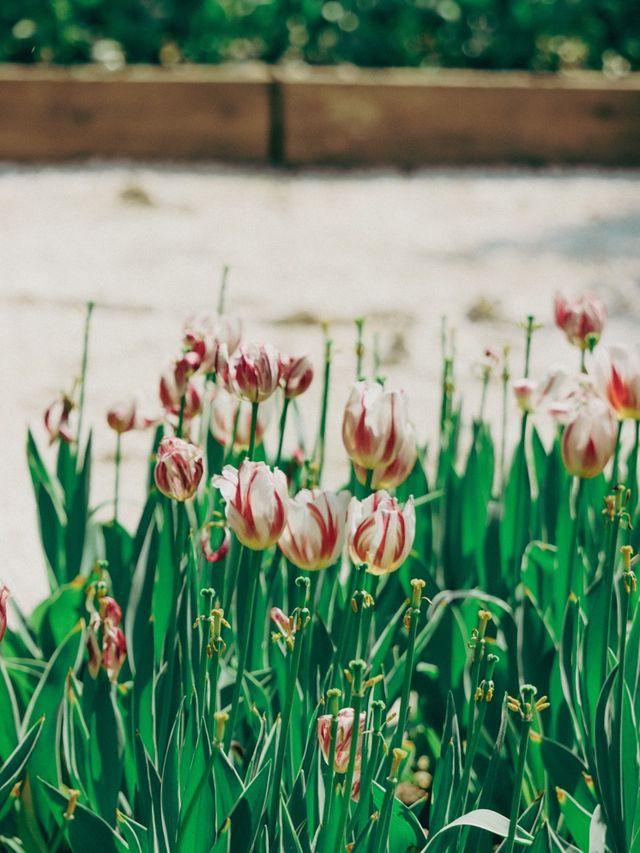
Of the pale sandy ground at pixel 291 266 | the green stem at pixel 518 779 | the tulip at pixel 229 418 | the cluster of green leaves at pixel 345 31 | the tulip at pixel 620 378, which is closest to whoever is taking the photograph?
the green stem at pixel 518 779

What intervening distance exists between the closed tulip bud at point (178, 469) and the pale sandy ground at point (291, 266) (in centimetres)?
138

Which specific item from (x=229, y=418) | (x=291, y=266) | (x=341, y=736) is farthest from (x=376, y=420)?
(x=291, y=266)

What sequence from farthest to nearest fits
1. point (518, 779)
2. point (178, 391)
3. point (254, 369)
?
point (178, 391)
point (254, 369)
point (518, 779)

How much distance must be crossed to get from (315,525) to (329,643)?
1.07 feet

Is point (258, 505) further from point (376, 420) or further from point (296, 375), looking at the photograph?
point (296, 375)

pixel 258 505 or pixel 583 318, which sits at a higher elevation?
A: pixel 583 318

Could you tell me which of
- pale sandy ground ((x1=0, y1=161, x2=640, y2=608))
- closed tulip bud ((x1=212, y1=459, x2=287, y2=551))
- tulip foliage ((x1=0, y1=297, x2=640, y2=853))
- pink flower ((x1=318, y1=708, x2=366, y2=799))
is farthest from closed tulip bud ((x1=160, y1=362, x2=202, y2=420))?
pale sandy ground ((x1=0, y1=161, x2=640, y2=608))

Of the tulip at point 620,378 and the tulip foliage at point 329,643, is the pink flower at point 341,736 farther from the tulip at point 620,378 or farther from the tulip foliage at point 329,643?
the tulip at point 620,378

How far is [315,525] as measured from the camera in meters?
1.07

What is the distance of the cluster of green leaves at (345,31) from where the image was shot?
5.26 meters

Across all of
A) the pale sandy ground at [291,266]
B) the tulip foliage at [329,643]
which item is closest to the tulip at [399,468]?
the tulip foliage at [329,643]

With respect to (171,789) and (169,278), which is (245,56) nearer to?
(169,278)

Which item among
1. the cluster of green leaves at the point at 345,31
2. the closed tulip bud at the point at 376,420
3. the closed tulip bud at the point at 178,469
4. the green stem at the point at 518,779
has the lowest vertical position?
the green stem at the point at 518,779

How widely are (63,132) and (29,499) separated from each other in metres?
2.65
